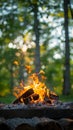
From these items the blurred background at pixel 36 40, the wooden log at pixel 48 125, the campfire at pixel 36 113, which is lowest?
the wooden log at pixel 48 125

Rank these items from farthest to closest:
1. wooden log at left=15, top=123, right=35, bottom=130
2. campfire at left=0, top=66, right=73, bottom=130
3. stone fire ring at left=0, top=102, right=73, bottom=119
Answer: stone fire ring at left=0, top=102, right=73, bottom=119 < campfire at left=0, top=66, right=73, bottom=130 < wooden log at left=15, top=123, right=35, bottom=130

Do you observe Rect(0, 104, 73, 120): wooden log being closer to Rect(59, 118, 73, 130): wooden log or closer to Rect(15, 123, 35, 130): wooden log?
Rect(59, 118, 73, 130): wooden log

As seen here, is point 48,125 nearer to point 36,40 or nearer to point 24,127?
point 24,127

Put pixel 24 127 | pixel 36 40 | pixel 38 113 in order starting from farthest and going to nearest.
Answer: pixel 36 40 → pixel 38 113 → pixel 24 127

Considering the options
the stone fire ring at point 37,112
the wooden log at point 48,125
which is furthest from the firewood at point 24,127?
the stone fire ring at point 37,112

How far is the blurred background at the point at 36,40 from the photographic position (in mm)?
25750

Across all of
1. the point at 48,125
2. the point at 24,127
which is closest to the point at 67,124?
the point at 48,125

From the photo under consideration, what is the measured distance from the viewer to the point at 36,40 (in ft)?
94.1

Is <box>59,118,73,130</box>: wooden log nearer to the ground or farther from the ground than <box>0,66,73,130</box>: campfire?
nearer to the ground

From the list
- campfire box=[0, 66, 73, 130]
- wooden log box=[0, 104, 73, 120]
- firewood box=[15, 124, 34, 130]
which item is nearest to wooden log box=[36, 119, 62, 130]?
campfire box=[0, 66, 73, 130]

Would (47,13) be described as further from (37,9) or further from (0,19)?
(0,19)

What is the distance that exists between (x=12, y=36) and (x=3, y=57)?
269cm

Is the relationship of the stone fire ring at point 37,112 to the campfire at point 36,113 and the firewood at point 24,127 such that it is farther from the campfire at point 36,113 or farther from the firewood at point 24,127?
the firewood at point 24,127

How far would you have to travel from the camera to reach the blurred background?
84.5 ft
